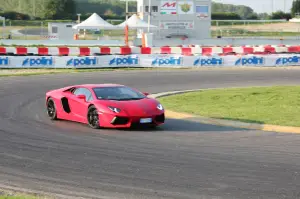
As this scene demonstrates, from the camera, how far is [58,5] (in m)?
109

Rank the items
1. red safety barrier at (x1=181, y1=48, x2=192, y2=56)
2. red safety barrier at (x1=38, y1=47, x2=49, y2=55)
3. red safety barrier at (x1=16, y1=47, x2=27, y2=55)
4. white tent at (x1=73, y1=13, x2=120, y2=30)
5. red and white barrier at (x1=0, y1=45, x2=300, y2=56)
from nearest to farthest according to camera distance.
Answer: red safety barrier at (x1=16, y1=47, x2=27, y2=55) < red and white barrier at (x1=0, y1=45, x2=300, y2=56) < red safety barrier at (x1=38, y1=47, x2=49, y2=55) < red safety barrier at (x1=181, y1=48, x2=192, y2=56) < white tent at (x1=73, y1=13, x2=120, y2=30)

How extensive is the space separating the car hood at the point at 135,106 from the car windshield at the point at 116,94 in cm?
31

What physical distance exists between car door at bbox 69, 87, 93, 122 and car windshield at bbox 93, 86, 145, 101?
0.25 metres

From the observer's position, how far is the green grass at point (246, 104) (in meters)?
17.3

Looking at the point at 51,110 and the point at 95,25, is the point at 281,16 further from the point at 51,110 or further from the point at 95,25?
the point at 51,110

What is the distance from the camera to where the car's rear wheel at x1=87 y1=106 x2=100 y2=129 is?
1616 centimetres

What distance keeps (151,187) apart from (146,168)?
1429 millimetres

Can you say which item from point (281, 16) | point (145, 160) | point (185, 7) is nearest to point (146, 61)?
point (145, 160)

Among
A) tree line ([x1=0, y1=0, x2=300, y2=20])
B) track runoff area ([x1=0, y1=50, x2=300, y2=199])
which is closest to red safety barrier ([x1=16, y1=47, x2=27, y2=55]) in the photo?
track runoff area ([x1=0, y1=50, x2=300, y2=199])

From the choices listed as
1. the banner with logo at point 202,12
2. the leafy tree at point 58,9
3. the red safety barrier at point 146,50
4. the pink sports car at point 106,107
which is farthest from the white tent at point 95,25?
the pink sports car at point 106,107

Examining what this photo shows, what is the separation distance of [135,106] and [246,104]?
199 inches

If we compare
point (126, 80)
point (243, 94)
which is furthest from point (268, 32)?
point (243, 94)

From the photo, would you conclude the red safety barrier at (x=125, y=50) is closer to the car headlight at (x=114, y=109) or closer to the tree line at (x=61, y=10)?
the car headlight at (x=114, y=109)

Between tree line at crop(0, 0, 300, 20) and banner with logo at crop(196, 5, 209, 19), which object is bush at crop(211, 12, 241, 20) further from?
banner with logo at crop(196, 5, 209, 19)
